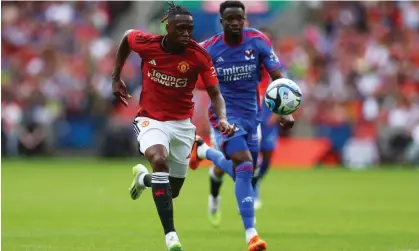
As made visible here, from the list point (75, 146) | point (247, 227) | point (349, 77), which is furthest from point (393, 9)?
point (247, 227)

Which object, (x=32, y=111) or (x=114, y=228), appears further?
(x=32, y=111)

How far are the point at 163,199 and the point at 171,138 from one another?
85 centimetres

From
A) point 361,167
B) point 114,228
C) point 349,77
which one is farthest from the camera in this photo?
point 349,77

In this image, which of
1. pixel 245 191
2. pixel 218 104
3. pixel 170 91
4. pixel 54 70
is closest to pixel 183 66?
pixel 170 91

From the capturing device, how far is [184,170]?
1050cm

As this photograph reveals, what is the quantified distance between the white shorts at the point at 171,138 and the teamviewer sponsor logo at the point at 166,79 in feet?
1.25

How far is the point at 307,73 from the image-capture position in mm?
28781

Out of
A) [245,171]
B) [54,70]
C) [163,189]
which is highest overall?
[163,189]

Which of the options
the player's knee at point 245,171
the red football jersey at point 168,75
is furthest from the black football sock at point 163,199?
the player's knee at point 245,171

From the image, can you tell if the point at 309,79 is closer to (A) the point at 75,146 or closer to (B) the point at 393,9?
(B) the point at 393,9

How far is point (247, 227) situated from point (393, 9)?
68.1 feet

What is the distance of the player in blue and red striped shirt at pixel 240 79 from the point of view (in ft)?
34.8

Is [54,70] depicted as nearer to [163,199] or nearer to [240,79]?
[240,79]

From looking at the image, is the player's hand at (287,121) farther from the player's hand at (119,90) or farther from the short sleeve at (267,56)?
the player's hand at (119,90)
